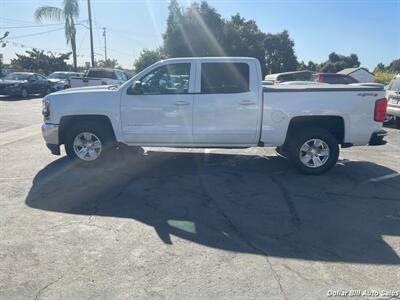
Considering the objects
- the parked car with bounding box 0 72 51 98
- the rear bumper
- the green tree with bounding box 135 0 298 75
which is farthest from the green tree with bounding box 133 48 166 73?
the rear bumper

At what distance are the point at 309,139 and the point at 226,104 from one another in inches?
61.6

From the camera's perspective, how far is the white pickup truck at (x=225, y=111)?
649 centimetres

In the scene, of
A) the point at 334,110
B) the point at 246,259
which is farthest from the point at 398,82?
the point at 246,259

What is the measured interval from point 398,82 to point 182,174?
29.3 feet

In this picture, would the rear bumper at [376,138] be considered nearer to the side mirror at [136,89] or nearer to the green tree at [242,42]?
the side mirror at [136,89]

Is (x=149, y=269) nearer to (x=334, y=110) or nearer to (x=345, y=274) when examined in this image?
(x=345, y=274)

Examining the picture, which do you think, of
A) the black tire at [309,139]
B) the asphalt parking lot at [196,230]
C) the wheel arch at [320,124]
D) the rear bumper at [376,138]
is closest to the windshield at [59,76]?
the asphalt parking lot at [196,230]

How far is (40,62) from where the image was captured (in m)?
50.6

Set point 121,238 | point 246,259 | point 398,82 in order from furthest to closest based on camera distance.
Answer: point 398,82 < point 121,238 < point 246,259

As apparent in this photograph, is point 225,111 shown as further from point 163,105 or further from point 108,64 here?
point 108,64

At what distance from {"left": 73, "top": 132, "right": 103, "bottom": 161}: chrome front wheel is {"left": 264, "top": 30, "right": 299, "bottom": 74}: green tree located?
1923 inches

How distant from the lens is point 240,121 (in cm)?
667

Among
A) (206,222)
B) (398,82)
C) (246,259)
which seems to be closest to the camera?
(246,259)

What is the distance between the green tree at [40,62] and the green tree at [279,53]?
28.1 metres
